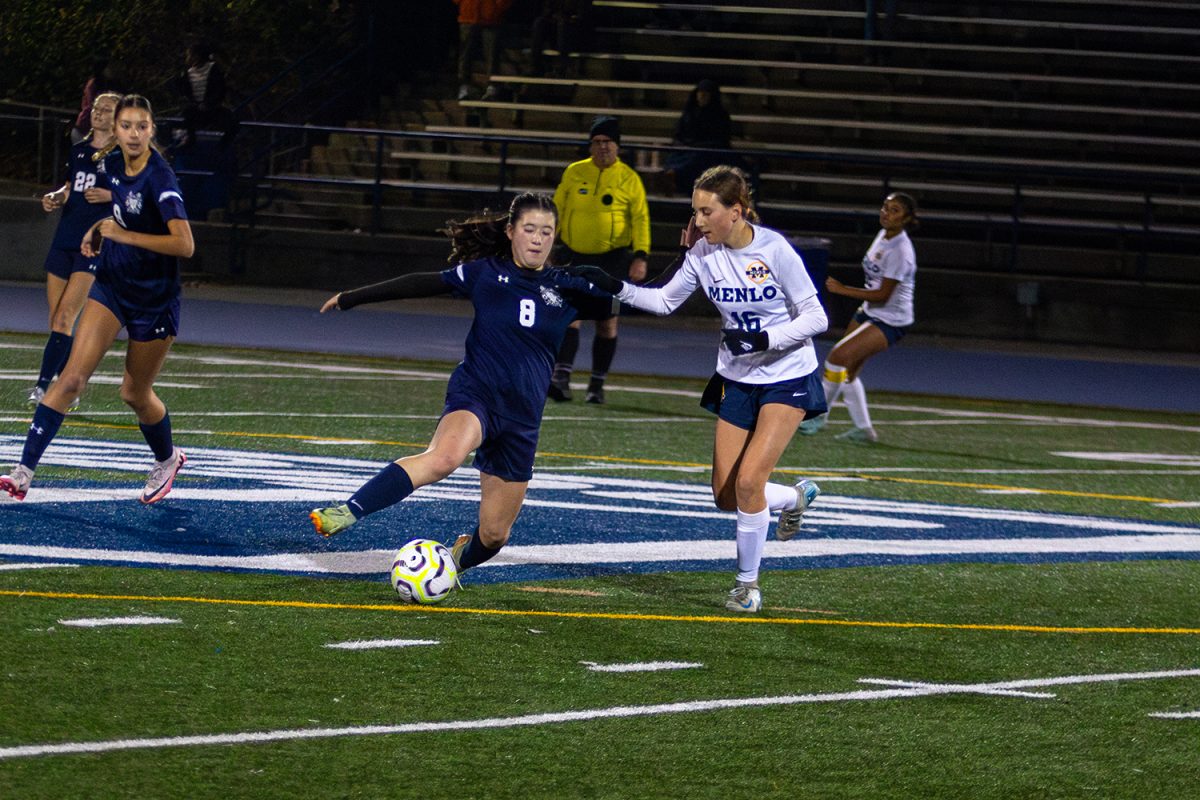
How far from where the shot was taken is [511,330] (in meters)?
7.88

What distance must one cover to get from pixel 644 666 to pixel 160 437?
391 centimetres

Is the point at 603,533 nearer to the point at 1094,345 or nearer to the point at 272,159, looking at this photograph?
the point at 1094,345

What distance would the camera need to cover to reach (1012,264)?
24516mm

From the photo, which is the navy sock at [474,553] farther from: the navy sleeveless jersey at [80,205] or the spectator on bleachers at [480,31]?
the spectator on bleachers at [480,31]

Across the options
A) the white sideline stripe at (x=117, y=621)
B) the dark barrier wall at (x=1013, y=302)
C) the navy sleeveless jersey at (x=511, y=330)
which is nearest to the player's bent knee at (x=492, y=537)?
the navy sleeveless jersey at (x=511, y=330)

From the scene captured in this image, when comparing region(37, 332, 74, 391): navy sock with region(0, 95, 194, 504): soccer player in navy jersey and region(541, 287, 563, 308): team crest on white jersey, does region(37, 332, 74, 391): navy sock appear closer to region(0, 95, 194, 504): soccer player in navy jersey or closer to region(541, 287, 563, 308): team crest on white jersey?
region(0, 95, 194, 504): soccer player in navy jersey

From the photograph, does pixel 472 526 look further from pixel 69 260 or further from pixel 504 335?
pixel 69 260

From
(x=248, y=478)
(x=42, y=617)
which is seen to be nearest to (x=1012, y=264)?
(x=248, y=478)

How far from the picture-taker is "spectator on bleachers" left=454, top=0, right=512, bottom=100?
30.4 metres

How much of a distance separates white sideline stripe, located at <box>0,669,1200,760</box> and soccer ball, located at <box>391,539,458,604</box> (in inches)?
62.3

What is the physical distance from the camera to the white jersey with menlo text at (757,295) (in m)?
8.35

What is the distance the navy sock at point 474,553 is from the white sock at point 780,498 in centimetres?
139

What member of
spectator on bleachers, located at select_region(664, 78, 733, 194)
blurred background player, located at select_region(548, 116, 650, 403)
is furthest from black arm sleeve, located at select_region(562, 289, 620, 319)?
spectator on bleachers, located at select_region(664, 78, 733, 194)

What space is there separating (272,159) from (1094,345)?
1119cm
